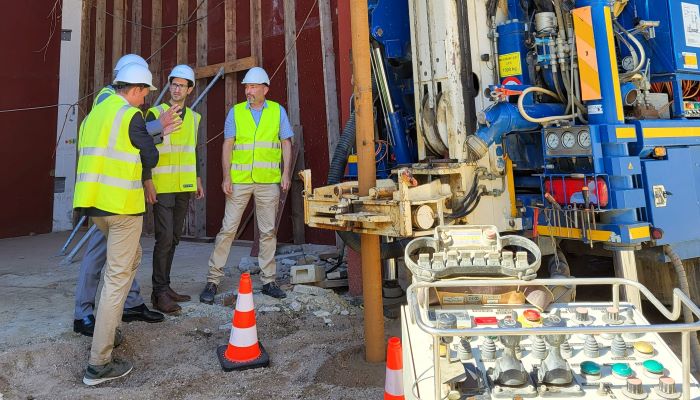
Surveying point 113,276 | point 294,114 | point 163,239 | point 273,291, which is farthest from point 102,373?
point 294,114

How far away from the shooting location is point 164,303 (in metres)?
3.96

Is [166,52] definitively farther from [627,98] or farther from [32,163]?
[627,98]

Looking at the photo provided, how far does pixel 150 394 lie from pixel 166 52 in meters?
7.13

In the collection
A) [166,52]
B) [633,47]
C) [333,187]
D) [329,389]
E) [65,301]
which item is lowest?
[329,389]

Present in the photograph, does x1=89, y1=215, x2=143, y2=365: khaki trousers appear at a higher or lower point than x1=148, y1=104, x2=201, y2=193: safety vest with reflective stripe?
lower

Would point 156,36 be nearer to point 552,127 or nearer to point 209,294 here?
point 209,294

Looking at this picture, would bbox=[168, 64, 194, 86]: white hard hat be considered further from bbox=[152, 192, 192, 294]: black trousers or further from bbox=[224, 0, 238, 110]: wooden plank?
bbox=[224, 0, 238, 110]: wooden plank

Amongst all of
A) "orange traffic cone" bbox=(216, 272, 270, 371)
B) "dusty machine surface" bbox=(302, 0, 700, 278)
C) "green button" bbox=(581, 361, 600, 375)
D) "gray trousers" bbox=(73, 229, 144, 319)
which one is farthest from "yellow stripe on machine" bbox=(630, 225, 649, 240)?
"gray trousers" bbox=(73, 229, 144, 319)

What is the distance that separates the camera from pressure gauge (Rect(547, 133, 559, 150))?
134 inches

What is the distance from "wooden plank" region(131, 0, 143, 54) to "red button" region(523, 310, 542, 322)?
896 centimetres

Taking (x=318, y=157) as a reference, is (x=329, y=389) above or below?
below

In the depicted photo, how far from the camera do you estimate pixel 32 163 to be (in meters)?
9.45

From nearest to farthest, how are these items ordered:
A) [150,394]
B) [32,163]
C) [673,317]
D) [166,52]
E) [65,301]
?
[673,317] < [150,394] < [65,301] < [166,52] < [32,163]

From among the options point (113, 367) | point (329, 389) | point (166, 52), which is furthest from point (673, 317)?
point (166, 52)
